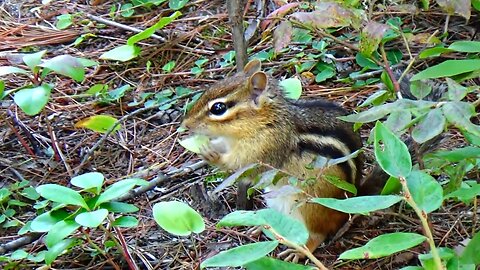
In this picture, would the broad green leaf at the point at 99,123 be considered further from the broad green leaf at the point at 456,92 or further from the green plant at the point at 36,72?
the broad green leaf at the point at 456,92

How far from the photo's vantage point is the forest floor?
120 inches

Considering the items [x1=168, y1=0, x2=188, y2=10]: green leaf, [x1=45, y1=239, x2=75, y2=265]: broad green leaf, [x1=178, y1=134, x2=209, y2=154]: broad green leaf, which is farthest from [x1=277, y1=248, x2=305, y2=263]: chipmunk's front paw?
[x1=168, y1=0, x2=188, y2=10]: green leaf

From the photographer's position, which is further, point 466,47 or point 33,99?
point 33,99

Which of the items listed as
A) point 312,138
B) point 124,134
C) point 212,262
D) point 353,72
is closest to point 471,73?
point 312,138

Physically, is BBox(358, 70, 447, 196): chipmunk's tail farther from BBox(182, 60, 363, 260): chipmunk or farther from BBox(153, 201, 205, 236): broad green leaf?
BBox(153, 201, 205, 236): broad green leaf

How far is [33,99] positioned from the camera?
10.9ft

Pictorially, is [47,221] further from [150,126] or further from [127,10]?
[127,10]

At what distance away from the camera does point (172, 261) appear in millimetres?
3053

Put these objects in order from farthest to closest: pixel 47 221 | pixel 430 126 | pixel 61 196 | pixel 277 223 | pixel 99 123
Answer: pixel 99 123 < pixel 47 221 < pixel 61 196 < pixel 430 126 < pixel 277 223

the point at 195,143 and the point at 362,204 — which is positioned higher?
the point at 362,204

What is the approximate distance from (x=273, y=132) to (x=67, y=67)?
3.07 ft

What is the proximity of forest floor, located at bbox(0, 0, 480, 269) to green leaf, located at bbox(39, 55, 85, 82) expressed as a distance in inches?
11.7

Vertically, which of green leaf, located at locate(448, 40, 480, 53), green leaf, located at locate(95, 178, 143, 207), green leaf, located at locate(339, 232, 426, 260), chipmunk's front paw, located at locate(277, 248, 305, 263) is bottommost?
chipmunk's front paw, located at locate(277, 248, 305, 263)

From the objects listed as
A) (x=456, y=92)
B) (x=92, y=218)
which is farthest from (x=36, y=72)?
(x=456, y=92)
